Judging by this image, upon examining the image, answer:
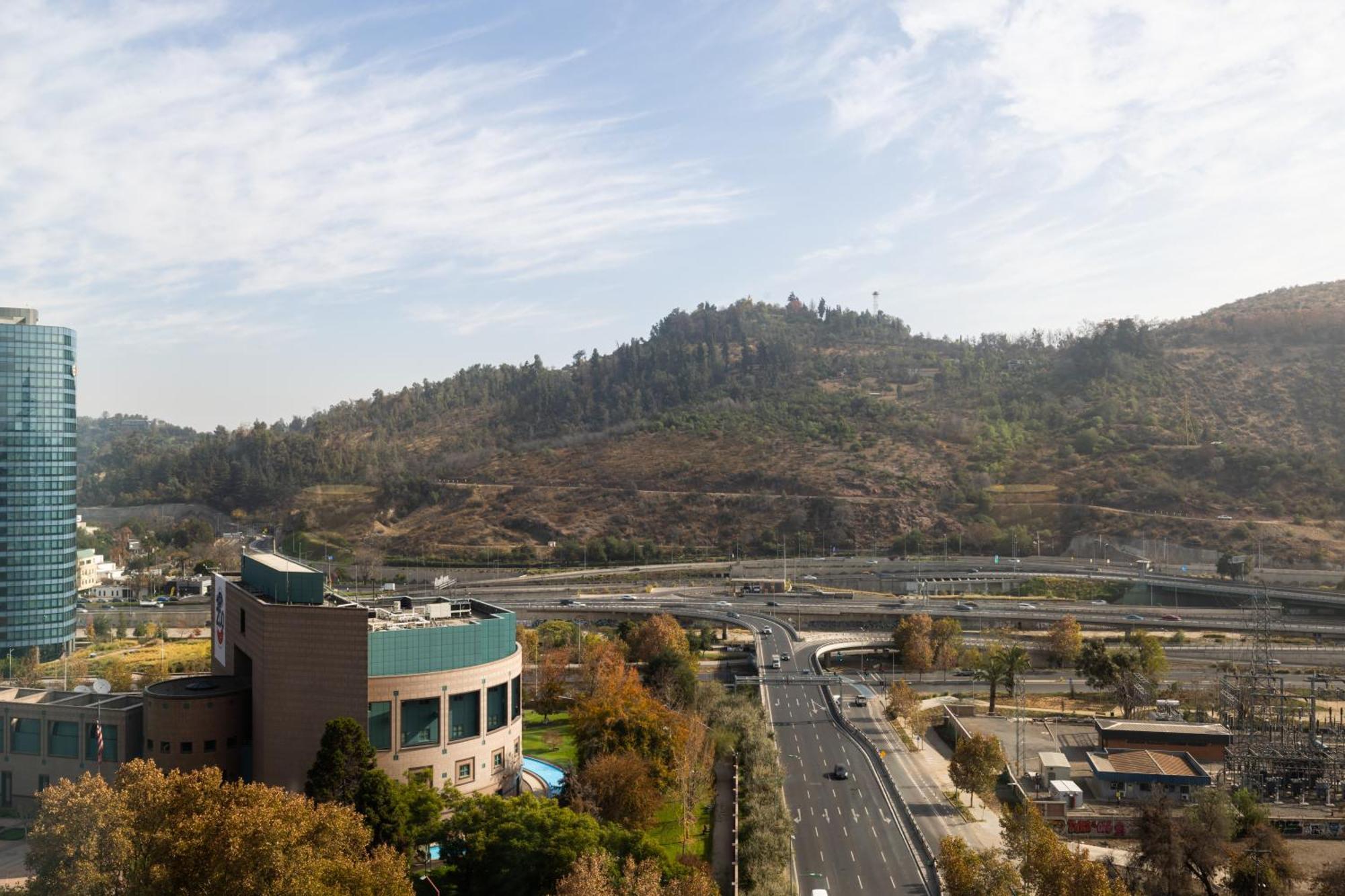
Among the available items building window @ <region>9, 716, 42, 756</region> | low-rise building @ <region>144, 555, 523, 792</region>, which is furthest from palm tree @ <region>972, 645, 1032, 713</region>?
building window @ <region>9, 716, 42, 756</region>

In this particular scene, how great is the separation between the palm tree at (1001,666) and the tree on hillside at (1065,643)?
9.72 m

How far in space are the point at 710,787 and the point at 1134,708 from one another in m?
31.4

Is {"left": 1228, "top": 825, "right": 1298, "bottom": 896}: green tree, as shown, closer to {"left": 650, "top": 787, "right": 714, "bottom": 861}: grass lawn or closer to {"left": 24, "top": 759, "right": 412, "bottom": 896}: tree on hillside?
{"left": 650, "top": 787, "right": 714, "bottom": 861}: grass lawn

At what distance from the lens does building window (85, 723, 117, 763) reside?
41.3 m

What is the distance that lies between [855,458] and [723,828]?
4054 inches

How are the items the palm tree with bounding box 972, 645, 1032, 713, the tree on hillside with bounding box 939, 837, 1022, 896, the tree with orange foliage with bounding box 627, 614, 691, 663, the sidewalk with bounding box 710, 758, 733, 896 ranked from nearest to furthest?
the tree on hillside with bounding box 939, 837, 1022, 896 < the sidewalk with bounding box 710, 758, 733, 896 < the palm tree with bounding box 972, 645, 1032, 713 < the tree with orange foliage with bounding box 627, 614, 691, 663

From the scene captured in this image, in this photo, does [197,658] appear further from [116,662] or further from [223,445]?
[223,445]

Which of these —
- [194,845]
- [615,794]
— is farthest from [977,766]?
[194,845]

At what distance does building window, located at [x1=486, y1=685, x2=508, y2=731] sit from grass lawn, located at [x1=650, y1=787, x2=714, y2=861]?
7.38 meters

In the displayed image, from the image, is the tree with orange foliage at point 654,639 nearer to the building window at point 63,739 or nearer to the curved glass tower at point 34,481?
the building window at point 63,739

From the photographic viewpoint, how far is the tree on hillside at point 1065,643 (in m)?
73.7

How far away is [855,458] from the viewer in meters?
140

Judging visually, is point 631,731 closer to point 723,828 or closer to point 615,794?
point 615,794

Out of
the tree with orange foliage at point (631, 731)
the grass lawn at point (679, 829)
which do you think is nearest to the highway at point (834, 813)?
the grass lawn at point (679, 829)
